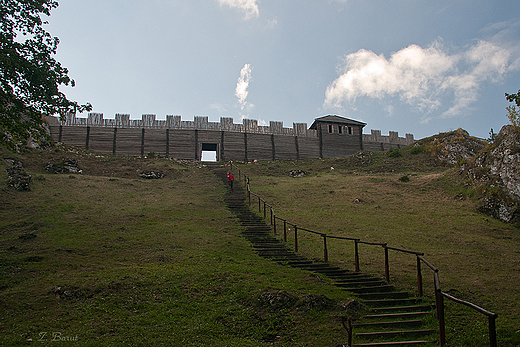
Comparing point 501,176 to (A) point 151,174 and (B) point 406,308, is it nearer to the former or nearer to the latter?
(B) point 406,308

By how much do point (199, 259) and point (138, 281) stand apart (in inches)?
100

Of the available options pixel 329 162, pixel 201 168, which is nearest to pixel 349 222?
pixel 201 168

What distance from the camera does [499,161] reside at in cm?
1814

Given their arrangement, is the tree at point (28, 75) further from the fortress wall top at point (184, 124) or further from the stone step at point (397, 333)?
the fortress wall top at point (184, 124)

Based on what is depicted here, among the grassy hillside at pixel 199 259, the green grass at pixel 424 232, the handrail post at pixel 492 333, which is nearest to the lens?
the handrail post at pixel 492 333

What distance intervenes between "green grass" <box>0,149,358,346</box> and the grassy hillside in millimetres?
39

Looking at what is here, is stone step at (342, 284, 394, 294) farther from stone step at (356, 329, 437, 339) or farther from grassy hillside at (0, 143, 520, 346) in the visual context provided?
stone step at (356, 329, 437, 339)

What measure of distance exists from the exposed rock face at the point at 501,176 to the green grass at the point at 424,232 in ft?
2.60

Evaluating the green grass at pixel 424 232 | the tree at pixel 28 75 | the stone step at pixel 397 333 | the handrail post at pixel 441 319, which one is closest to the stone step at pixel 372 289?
the green grass at pixel 424 232

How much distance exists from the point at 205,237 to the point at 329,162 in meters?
26.1

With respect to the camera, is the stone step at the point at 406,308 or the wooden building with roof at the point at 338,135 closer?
the stone step at the point at 406,308

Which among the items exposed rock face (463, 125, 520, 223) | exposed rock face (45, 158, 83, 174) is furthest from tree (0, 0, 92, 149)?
exposed rock face (463, 125, 520, 223)

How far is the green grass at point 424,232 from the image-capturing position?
7.58 meters

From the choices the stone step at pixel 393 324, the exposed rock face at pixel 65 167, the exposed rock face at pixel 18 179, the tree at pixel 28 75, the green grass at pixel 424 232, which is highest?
the tree at pixel 28 75
